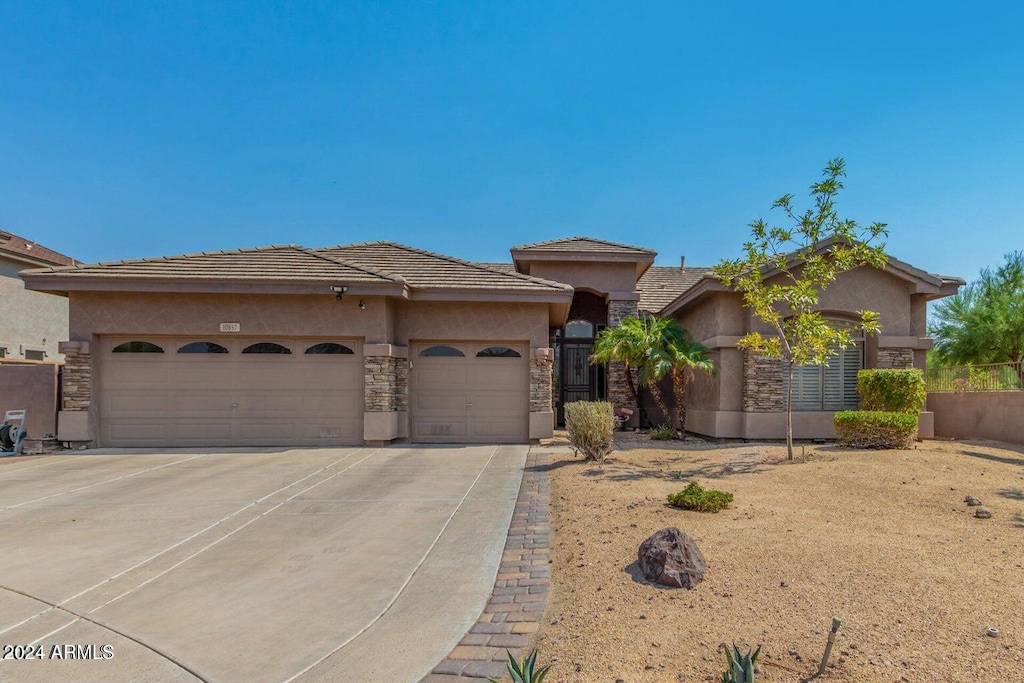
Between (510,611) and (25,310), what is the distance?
77.8ft

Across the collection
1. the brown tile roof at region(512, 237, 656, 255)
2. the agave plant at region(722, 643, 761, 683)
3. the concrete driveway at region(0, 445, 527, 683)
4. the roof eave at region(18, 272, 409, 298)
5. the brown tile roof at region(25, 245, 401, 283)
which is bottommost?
the concrete driveway at region(0, 445, 527, 683)

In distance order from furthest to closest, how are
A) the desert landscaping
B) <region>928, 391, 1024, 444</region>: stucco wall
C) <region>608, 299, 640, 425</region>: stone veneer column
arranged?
<region>608, 299, 640, 425</region>: stone veneer column
<region>928, 391, 1024, 444</region>: stucco wall
the desert landscaping

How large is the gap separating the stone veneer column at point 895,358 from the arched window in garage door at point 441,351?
10456mm

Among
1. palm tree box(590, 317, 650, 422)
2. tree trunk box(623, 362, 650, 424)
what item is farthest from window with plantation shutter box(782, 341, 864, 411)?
tree trunk box(623, 362, 650, 424)

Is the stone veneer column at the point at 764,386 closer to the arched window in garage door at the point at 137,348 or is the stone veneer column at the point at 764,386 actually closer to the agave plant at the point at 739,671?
the agave plant at the point at 739,671

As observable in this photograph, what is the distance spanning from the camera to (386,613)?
418 centimetres

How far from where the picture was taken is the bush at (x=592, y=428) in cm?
952

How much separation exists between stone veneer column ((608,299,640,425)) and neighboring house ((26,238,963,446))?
366 centimetres

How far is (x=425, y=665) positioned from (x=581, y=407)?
21.3 feet

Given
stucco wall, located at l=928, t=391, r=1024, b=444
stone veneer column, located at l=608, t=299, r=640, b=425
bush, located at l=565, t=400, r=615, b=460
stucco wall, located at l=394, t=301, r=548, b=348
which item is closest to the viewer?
bush, located at l=565, t=400, r=615, b=460

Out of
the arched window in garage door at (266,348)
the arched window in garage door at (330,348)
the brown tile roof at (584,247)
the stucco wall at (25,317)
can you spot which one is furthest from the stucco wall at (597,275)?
the stucco wall at (25,317)

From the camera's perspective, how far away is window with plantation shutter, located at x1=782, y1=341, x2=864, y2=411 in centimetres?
1339

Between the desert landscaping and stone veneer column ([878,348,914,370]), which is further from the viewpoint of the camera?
stone veneer column ([878,348,914,370])

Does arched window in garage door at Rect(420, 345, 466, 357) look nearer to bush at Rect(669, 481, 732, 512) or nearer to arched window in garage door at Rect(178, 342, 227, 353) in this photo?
arched window in garage door at Rect(178, 342, 227, 353)
